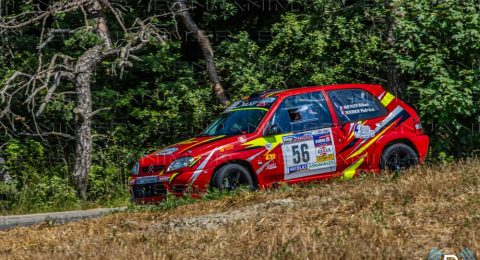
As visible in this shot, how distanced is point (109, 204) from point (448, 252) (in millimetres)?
9723

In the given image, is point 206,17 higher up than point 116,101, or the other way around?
point 206,17

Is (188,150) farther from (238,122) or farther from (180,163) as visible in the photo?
(238,122)

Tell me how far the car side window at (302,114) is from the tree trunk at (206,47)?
5552 millimetres

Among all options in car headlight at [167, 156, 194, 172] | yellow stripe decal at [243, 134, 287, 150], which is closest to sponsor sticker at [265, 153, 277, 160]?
yellow stripe decal at [243, 134, 287, 150]

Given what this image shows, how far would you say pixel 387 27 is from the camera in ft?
58.8

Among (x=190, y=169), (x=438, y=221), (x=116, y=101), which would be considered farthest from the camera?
(x=116, y=101)

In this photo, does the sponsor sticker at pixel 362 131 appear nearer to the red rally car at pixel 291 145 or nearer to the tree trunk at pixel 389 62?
the red rally car at pixel 291 145

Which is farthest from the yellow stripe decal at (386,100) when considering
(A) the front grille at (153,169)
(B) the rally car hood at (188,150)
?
(A) the front grille at (153,169)

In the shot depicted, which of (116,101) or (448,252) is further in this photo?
(116,101)

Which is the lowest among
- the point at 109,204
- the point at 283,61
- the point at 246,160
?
the point at 109,204

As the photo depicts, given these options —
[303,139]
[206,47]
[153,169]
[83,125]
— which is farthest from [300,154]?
[206,47]

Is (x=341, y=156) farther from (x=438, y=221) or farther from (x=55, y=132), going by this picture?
(x=55, y=132)

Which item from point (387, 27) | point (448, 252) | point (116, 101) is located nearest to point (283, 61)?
point (387, 27)

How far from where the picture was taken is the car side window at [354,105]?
13.4 m
